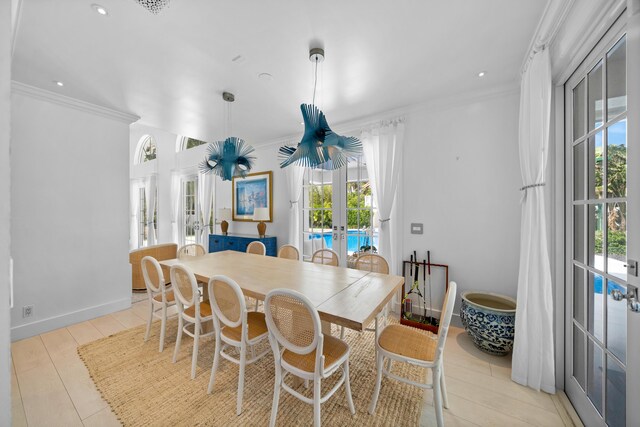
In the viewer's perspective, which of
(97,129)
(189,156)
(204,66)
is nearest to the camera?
(204,66)

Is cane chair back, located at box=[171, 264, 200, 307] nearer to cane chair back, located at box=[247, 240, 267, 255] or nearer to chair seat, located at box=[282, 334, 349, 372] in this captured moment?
chair seat, located at box=[282, 334, 349, 372]

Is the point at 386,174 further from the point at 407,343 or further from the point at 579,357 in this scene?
the point at 579,357

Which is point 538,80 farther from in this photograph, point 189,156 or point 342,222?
point 189,156

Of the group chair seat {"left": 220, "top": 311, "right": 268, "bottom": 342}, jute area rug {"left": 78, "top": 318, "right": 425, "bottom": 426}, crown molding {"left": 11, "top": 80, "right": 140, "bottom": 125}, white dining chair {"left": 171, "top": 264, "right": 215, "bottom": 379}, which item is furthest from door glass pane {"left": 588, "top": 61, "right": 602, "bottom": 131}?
crown molding {"left": 11, "top": 80, "right": 140, "bottom": 125}

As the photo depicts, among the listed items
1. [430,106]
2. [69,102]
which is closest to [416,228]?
[430,106]

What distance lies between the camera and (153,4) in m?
1.54

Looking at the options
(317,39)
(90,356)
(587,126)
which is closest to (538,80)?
(587,126)

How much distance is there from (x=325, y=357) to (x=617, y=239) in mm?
1719

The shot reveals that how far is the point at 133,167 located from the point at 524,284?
896 cm

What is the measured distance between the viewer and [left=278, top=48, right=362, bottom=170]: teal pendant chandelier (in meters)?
1.75

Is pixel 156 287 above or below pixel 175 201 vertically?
below

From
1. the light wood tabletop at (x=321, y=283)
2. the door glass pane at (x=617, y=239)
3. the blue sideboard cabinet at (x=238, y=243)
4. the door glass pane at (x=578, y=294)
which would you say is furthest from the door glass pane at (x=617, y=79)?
the blue sideboard cabinet at (x=238, y=243)

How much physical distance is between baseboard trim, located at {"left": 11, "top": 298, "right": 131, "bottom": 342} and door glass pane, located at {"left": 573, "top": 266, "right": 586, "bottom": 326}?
4.75 m

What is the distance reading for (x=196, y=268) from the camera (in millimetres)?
2396
